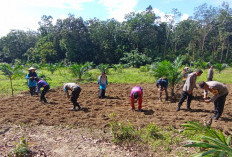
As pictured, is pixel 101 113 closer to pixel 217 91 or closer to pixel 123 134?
pixel 123 134

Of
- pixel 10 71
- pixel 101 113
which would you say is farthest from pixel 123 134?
pixel 10 71

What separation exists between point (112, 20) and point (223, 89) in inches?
1315

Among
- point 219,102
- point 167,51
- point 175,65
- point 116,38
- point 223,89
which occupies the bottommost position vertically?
point 219,102

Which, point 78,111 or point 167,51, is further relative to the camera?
point 167,51

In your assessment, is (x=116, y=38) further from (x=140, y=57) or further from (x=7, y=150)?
(x=7, y=150)

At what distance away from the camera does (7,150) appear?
12.0ft

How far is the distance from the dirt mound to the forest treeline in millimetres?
24487

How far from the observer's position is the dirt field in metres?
4.91

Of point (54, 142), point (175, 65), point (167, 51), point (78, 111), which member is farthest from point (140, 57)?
point (54, 142)

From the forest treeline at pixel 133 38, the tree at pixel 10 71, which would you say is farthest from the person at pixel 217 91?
the forest treeline at pixel 133 38

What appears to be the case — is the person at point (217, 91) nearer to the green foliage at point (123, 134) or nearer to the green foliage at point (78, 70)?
the green foliage at point (123, 134)

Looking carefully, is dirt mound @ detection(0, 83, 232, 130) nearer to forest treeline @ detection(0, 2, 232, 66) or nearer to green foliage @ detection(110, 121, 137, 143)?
green foliage @ detection(110, 121, 137, 143)

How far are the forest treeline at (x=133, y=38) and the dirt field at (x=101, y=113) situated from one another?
965 inches

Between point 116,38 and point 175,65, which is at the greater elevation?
point 116,38
